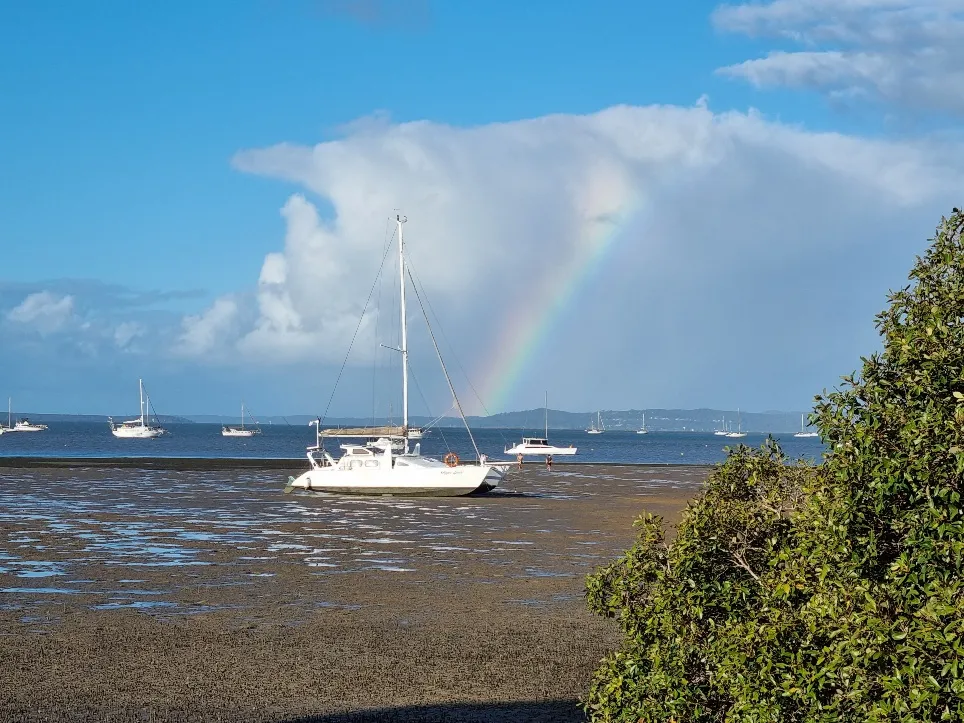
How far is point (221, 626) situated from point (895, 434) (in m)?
13.5

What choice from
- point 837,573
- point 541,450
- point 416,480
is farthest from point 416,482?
point 541,450

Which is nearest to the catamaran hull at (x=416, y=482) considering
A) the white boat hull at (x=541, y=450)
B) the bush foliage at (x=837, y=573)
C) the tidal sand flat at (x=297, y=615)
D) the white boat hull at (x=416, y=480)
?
the white boat hull at (x=416, y=480)

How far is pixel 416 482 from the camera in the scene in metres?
52.2

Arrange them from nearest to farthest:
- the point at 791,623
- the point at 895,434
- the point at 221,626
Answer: the point at 895,434, the point at 791,623, the point at 221,626

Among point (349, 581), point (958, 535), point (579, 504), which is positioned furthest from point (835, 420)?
point (579, 504)

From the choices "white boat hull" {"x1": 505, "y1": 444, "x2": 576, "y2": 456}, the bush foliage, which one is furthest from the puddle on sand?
"white boat hull" {"x1": 505, "y1": 444, "x2": 576, "y2": 456}

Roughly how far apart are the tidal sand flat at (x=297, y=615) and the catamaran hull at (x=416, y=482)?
8.55 meters

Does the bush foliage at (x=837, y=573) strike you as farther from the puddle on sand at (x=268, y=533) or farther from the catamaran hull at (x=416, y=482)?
the catamaran hull at (x=416, y=482)

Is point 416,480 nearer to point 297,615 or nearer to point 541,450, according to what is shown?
point 297,615

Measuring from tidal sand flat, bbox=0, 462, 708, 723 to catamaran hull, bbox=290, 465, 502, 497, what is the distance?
8.55m

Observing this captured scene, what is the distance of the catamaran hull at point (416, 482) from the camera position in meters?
52.3

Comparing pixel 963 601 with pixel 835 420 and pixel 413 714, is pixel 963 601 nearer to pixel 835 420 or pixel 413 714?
pixel 835 420

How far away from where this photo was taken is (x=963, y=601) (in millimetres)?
6812

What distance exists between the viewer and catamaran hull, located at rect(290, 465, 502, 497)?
172ft
